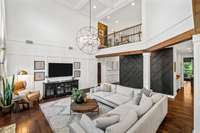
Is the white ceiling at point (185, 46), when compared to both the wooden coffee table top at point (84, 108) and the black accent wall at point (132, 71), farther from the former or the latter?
the wooden coffee table top at point (84, 108)

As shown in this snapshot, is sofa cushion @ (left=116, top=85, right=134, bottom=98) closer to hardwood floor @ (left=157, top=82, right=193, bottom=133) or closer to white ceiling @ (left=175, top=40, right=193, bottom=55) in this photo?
hardwood floor @ (left=157, top=82, right=193, bottom=133)

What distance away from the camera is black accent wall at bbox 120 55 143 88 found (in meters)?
7.01

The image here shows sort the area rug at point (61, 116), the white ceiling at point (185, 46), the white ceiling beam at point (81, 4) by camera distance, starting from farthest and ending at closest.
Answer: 1. the white ceiling beam at point (81, 4)
2. the white ceiling at point (185, 46)
3. the area rug at point (61, 116)

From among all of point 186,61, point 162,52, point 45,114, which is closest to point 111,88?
point 45,114

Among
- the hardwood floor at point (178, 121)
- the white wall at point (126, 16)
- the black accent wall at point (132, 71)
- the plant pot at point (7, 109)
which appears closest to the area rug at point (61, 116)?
the plant pot at point (7, 109)

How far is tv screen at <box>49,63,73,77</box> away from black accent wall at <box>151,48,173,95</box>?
5.05 meters

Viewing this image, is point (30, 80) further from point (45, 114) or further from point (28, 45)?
point (45, 114)

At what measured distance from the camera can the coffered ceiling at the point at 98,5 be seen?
669cm

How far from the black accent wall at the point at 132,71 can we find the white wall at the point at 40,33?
278 cm

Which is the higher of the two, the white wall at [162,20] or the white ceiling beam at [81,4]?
the white ceiling beam at [81,4]

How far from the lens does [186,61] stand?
42.4 feet

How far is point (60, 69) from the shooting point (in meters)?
6.66

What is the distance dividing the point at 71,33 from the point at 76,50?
45.2 inches

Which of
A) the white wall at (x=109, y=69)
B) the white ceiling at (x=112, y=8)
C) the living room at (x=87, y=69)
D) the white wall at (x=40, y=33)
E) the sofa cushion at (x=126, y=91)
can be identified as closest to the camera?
the living room at (x=87, y=69)
